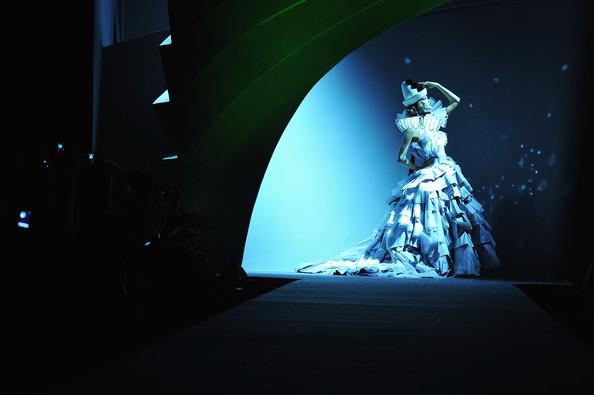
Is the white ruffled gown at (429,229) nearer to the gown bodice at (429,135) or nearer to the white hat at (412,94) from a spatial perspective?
the gown bodice at (429,135)

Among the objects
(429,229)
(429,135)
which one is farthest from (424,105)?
(429,229)

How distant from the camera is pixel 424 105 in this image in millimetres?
6805

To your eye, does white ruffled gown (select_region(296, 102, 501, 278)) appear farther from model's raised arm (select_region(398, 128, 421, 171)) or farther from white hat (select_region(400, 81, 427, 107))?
white hat (select_region(400, 81, 427, 107))

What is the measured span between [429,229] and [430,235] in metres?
0.06

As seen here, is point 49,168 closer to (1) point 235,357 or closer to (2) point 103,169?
(2) point 103,169

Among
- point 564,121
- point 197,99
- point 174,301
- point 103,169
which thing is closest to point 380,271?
point 197,99

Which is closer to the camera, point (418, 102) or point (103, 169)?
point (103, 169)

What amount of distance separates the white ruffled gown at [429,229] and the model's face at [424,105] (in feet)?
0.20

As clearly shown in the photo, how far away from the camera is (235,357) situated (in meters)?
1.56

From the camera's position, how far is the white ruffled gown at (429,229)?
6234mm

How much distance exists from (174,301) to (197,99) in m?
3.05

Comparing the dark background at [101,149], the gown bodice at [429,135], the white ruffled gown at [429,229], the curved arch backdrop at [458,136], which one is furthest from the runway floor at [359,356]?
the curved arch backdrop at [458,136]

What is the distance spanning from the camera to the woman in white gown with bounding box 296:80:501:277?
6245mm

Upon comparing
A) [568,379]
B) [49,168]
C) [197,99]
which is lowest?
[568,379]
